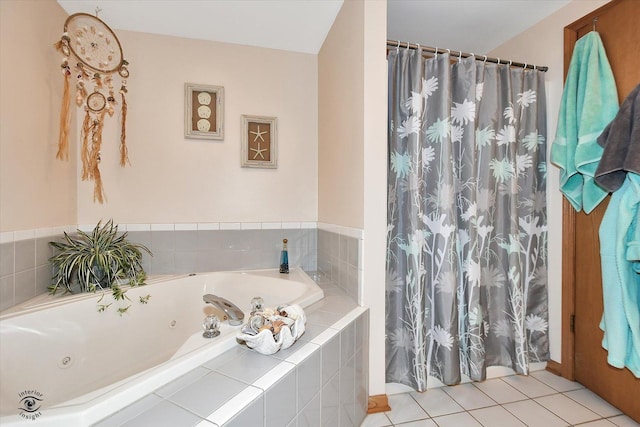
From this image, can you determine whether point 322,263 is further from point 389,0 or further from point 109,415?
point 389,0

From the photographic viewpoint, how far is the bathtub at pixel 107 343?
29.1 inches

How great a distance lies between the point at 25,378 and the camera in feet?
3.68

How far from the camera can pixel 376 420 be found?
1.40 meters

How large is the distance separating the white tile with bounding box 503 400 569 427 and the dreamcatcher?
2762mm

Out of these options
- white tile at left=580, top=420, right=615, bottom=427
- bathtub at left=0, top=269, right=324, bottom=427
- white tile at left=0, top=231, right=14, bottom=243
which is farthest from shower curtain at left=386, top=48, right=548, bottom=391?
white tile at left=0, top=231, right=14, bottom=243

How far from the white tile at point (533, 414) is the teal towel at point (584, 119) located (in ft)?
3.69

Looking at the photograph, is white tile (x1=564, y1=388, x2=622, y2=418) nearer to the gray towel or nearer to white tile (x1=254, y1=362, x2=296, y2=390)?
the gray towel

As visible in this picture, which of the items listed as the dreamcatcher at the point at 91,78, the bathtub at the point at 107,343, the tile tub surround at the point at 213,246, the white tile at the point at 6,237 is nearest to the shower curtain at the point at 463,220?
the bathtub at the point at 107,343

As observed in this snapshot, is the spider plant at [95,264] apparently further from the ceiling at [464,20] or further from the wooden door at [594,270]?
the wooden door at [594,270]

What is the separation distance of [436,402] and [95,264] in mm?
2059

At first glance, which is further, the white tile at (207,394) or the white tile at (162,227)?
the white tile at (162,227)

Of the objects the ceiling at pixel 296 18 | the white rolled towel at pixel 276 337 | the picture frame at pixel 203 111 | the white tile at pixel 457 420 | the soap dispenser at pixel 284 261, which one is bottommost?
the white tile at pixel 457 420

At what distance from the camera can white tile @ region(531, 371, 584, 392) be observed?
5.50ft

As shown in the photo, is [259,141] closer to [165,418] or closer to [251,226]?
[251,226]
